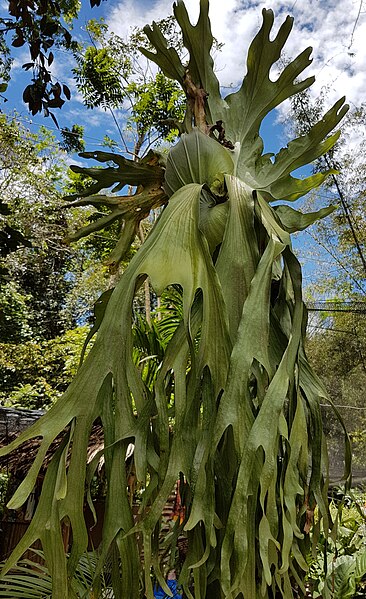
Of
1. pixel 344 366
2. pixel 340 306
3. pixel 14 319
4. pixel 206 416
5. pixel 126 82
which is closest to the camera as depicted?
pixel 206 416

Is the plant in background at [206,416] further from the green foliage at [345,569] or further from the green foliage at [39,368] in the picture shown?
the green foliage at [39,368]

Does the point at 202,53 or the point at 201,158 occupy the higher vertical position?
the point at 202,53

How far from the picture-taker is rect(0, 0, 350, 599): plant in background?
57 cm

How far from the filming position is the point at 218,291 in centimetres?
67

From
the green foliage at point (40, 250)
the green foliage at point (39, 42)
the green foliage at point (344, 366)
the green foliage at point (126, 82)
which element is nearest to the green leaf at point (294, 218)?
the green foliage at point (39, 42)

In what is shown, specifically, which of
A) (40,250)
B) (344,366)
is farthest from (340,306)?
(40,250)

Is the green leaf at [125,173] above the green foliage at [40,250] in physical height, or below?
below

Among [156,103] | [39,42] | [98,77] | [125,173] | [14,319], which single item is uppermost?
[98,77]

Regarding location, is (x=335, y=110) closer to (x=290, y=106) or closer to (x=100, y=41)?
(x=290, y=106)

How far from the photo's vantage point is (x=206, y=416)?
0.62 meters

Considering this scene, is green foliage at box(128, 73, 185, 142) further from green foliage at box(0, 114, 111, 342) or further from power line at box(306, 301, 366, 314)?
power line at box(306, 301, 366, 314)

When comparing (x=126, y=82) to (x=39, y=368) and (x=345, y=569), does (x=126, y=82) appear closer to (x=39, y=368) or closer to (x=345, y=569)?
(x=39, y=368)

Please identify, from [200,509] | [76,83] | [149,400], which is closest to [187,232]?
[149,400]

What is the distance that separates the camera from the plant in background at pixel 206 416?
573 mm
